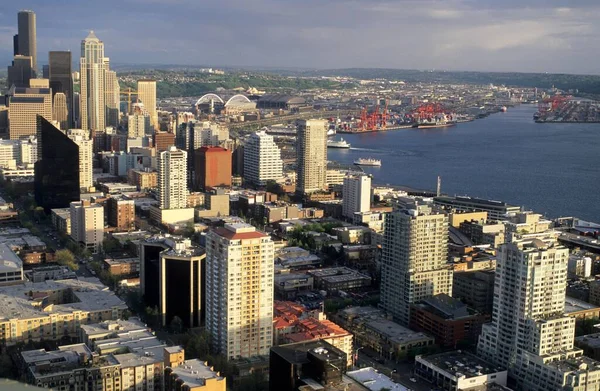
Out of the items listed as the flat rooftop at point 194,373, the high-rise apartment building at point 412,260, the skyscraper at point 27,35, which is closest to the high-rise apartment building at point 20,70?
the skyscraper at point 27,35

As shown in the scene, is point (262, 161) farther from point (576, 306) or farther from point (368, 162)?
point (576, 306)

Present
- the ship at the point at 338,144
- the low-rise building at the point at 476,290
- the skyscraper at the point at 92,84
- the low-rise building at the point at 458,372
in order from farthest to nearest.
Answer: the ship at the point at 338,144 < the skyscraper at the point at 92,84 < the low-rise building at the point at 476,290 < the low-rise building at the point at 458,372

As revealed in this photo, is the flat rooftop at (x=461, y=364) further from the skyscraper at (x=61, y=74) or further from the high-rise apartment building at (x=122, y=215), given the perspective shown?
the skyscraper at (x=61, y=74)

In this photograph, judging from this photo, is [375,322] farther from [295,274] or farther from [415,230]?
[295,274]

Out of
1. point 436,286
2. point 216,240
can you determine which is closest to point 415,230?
point 436,286

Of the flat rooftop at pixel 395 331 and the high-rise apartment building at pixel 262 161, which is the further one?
the high-rise apartment building at pixel 262 161

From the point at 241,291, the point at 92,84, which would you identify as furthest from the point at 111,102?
the point at 241,291

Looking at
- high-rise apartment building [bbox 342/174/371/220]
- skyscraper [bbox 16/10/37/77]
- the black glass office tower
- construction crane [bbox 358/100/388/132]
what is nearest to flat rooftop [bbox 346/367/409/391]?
high-rise apartment building [bbox 342/174/371/220]
